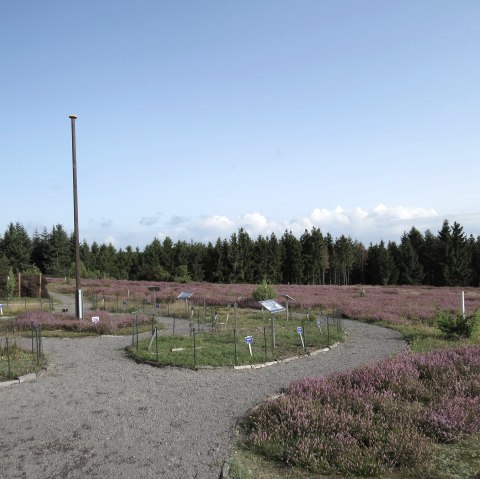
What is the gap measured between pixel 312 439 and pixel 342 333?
40.0 feet

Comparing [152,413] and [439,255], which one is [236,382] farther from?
[439,255]

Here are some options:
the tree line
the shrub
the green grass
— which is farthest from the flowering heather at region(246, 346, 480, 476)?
the tree line

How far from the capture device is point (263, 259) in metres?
85.8

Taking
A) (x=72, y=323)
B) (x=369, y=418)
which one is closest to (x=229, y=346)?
(x=72, y=323)

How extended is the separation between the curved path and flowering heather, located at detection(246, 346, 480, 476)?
83 centimetres

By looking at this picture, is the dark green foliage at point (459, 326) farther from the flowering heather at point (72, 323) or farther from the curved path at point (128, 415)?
the flowering heather at point (72, 323)

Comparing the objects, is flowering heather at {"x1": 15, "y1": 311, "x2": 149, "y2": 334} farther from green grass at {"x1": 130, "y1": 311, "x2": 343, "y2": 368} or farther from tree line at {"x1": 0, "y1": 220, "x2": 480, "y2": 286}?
tree line at {"x1": 0, "y1": 220, "x2": 480, "y2": 286}

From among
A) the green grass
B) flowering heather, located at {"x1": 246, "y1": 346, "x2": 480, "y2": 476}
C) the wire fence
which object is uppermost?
flowering heather, located at {"x1": 246, "y1": 346, "x2": 480, "y2": 476}

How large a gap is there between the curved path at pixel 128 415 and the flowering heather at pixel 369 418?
83 cm

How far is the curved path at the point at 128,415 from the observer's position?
6.07m

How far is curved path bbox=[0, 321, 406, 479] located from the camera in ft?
19.9

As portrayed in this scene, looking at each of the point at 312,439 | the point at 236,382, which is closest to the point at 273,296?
the point at 236,382

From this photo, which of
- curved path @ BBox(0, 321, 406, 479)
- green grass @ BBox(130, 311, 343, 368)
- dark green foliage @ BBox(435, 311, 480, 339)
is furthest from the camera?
dark green foliage @ BBox(435, 311, 480, 339)

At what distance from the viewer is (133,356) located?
13.6 metres
